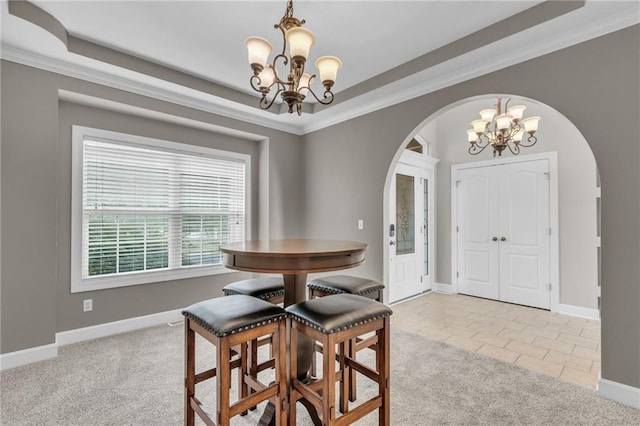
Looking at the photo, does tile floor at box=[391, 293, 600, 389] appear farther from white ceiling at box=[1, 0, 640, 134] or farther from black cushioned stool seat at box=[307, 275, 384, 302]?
white ceiling at box=[1, 0, 640, 134]

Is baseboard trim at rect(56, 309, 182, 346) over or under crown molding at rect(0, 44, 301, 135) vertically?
under

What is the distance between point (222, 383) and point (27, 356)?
2353 mm

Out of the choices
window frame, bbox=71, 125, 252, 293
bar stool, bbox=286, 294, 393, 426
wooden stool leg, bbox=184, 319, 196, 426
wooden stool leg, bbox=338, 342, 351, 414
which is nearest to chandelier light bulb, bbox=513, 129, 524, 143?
bar stool, bbox=286, 294, 393, 426

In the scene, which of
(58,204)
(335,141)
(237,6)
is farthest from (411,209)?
(58,204)

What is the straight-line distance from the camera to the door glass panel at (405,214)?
14.8 feet

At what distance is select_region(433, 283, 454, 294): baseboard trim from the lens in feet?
16.7

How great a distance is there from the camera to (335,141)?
4.16m

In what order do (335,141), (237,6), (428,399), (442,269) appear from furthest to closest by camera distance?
(442,269) < (335,141) < (237,6) < (428,399)

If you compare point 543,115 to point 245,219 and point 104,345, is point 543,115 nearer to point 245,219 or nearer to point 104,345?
point 245,219

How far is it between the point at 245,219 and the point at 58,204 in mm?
2058

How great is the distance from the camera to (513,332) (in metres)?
3.36

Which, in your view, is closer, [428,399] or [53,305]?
[428,399]

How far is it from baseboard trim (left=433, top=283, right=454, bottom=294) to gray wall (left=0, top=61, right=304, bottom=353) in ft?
13.1

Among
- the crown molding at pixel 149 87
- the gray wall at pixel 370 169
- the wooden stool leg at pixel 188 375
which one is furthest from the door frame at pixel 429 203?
the wooden stool leg at pixel 188 375
